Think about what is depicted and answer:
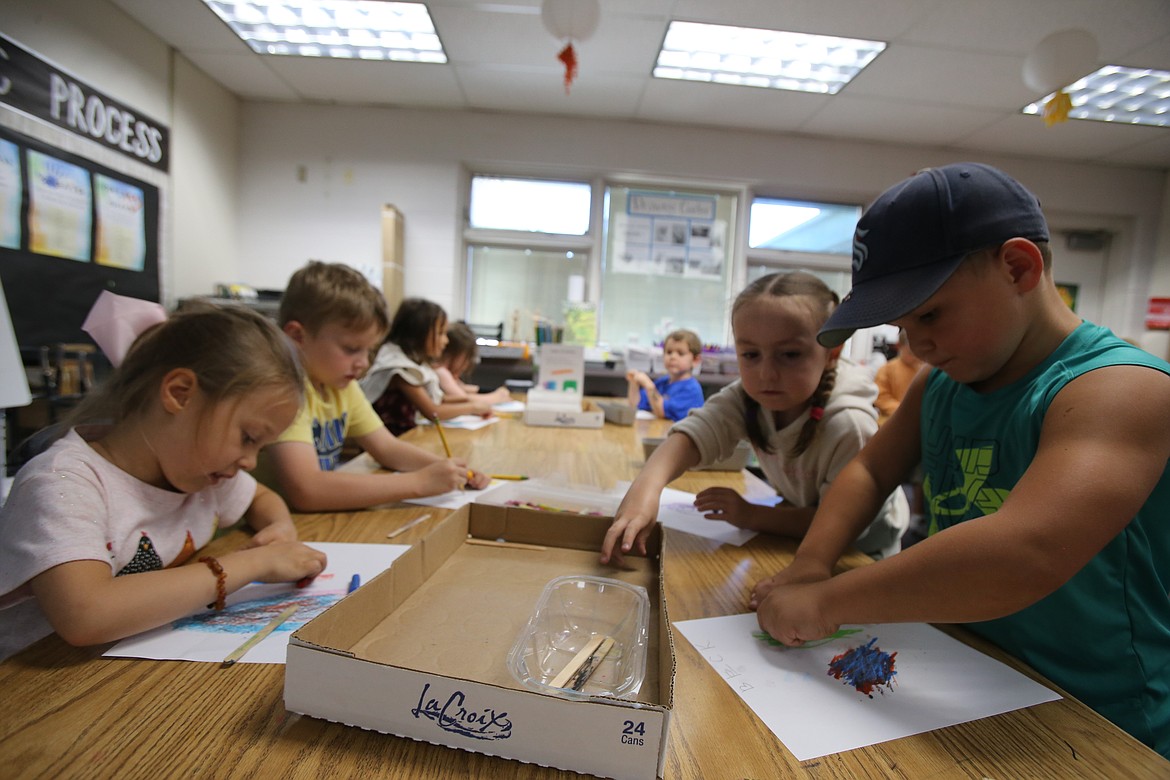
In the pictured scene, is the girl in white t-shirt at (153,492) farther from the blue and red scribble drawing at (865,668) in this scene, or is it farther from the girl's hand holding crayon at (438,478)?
the blue and red scribble drawing at (865,668)

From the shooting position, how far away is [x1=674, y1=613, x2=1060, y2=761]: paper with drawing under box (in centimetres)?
43

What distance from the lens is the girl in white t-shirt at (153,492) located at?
0.49 meters

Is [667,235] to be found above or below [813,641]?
above

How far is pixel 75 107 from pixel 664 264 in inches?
134

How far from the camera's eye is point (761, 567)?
752 millimetres

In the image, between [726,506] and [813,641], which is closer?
[813,641]

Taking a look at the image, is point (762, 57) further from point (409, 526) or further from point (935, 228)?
point (409, 526)

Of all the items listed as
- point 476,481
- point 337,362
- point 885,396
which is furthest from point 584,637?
point 885,396

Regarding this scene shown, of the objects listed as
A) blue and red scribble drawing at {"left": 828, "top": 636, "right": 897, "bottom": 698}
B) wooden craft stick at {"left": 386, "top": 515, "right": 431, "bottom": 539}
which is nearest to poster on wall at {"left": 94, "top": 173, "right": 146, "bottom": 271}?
wooden craft stick at {"left": 386, "top": 515, "right": 431, "bottom": 539}

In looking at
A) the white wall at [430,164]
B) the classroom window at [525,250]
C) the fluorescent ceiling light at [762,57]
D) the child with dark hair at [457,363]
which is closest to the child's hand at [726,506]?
the child with dark hair at [457,363]

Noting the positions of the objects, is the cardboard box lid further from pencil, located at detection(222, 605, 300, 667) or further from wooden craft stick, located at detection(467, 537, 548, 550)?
pencil, located at detection(222, 605, 300, 667)

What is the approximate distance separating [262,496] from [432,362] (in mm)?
1524

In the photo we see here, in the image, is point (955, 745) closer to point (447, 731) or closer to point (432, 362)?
point (447, 731)

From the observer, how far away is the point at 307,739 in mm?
371
